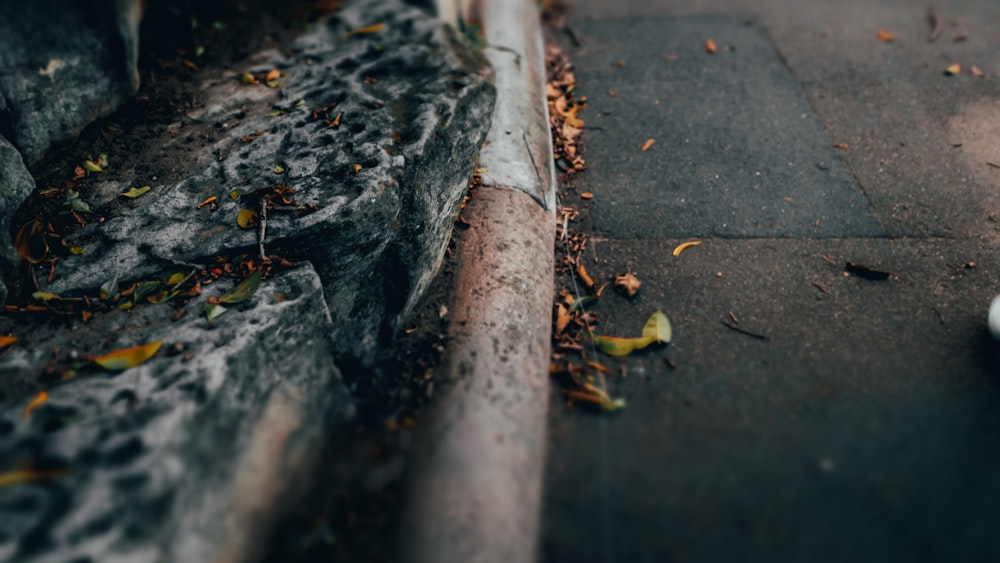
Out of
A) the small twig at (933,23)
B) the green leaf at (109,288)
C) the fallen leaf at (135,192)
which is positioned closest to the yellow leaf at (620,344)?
the green leaf at (109,288)

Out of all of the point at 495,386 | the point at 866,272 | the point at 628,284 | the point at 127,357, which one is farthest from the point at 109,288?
the point at 866,272

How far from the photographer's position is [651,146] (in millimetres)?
3289

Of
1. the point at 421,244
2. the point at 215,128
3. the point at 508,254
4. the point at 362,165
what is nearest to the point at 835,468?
the point at 508,254

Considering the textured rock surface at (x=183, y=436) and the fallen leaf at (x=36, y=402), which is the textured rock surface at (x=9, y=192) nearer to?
the textured rock surface at (x=183, y=436)

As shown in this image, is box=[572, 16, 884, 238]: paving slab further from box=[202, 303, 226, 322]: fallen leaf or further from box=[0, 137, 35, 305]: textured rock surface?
box=[0, 137, 35, 305]: textured rock surface

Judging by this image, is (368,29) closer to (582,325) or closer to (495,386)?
(582,325)

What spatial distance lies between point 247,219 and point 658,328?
4.86ft

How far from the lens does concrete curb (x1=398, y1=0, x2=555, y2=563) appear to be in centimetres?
167

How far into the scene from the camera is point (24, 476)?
143 centimetres

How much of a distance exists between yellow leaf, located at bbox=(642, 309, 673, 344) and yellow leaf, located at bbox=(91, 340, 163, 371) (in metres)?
1.59

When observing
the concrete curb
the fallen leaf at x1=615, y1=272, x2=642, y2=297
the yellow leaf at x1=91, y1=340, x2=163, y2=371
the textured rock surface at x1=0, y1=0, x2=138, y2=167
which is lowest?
the fallen leaf at x1=615, y1=272, x2=642, y2=297

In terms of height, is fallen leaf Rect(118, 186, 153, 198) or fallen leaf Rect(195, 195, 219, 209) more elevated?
fallen leaf Rect(118, 186, 153, 198)

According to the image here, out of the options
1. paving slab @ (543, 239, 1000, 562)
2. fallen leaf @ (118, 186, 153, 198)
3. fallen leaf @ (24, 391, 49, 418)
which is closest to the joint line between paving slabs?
paving slab @ (543, 239, 1000, 562)

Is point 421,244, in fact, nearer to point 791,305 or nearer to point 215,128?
point 215,128
